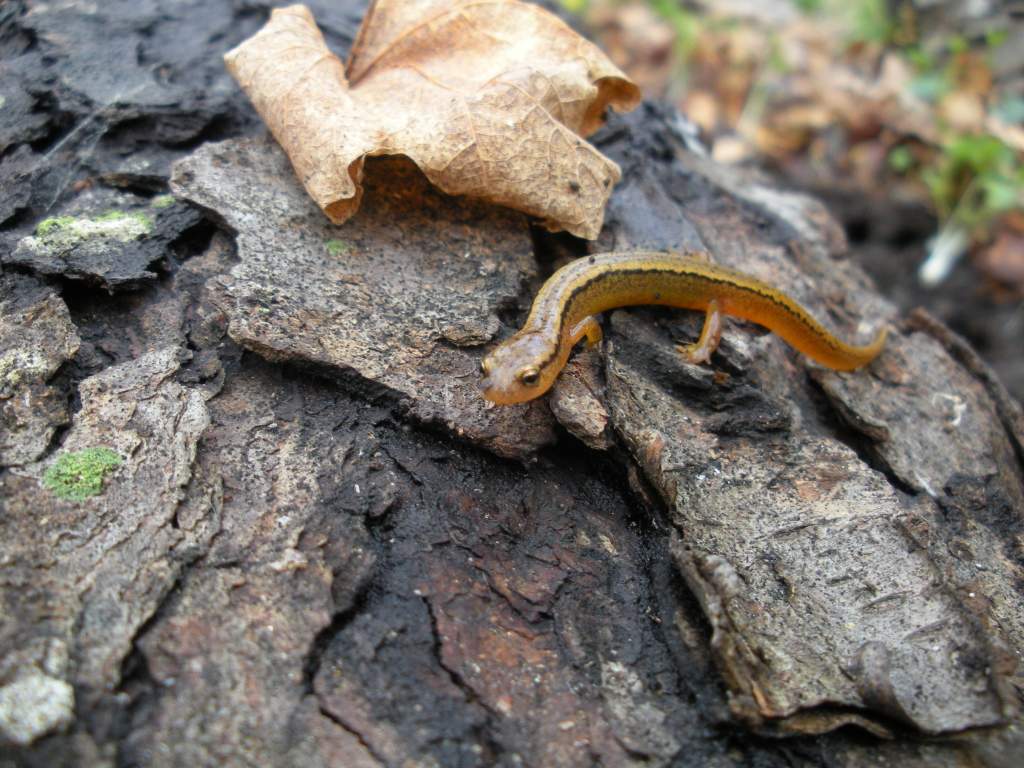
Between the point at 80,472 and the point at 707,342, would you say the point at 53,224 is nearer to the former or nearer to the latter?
the point at 80,472

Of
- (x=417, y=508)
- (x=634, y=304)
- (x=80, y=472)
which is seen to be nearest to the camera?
(x=80, y=472)

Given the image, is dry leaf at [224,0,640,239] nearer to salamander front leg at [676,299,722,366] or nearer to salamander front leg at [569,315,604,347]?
salamander front leg at [569,315,604,347]

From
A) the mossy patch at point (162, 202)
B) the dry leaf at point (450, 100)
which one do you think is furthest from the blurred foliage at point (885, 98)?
the mossy patch at point (162, 202)

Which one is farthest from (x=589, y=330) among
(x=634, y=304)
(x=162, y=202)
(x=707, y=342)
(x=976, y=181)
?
(x=976, y=181)

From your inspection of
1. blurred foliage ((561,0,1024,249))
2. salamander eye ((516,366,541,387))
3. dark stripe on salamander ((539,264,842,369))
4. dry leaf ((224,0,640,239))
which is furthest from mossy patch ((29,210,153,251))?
blurred foliage ((561,0,1024,249))

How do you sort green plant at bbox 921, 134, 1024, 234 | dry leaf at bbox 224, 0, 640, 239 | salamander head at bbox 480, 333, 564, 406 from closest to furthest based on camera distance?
salamander head at bbox 480, 333, 564, 406 < dry leaf at bbox 224, 0, 640, 239 < green plant at bbox 921, 134, 1024, 234
